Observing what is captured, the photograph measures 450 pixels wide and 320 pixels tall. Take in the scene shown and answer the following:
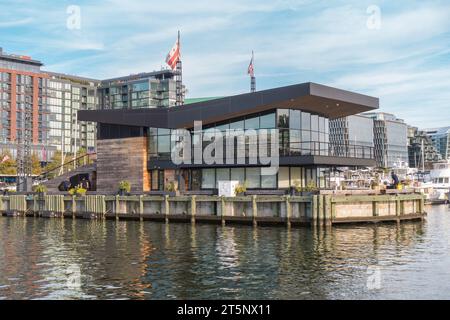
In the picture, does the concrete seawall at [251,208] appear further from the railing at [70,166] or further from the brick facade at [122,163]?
the railing at [70,166]

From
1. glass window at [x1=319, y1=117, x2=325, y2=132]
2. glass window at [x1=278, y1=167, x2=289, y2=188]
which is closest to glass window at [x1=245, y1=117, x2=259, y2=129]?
glass window at [x1=278, y1=167, x2=289, y2=188]

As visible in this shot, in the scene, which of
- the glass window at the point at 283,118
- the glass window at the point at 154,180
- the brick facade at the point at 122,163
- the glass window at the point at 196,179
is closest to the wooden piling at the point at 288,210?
the glass window at the point at 283,118

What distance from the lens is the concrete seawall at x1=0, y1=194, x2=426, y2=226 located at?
137 feet

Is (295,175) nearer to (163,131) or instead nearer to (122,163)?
(163,131)

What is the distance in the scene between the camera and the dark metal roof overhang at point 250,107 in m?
48.8

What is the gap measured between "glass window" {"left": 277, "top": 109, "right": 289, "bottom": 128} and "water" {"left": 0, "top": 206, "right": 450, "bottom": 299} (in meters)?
13.2

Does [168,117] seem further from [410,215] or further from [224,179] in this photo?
[410,215]

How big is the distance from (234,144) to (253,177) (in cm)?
368

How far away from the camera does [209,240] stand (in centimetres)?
3544

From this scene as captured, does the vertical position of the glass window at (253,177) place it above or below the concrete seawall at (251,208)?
above

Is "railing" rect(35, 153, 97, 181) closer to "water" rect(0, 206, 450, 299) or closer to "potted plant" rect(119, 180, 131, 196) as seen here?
"potted plant" rect(119, 180, 131, 196)

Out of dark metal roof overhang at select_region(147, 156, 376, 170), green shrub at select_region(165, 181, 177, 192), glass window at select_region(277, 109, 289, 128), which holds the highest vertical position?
glass window at select_region(277, 109, 289, 128)

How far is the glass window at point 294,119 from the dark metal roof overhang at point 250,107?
0.56 m
